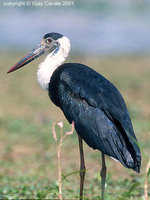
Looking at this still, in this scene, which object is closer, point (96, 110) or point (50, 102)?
point (96, 110)

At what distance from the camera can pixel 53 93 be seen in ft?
13.4

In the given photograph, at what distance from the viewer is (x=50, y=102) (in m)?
9.16

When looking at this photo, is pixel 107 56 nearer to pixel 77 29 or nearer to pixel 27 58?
pixel 77 29

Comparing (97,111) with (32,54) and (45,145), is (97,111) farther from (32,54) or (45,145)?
(45,145)

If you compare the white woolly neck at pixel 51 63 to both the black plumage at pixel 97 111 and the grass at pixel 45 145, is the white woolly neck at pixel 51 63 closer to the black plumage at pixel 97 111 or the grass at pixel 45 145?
the black plumage at pixel 97 111

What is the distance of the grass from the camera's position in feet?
15.7

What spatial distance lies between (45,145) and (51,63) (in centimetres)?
251

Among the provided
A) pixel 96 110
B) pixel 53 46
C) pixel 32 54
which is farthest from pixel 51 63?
pixel 96 110

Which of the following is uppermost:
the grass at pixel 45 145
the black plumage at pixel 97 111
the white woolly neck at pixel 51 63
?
the white woolly neck at pixel 51 63

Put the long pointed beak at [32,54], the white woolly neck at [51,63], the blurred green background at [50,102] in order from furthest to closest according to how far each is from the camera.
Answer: the blurred green background at [50,102], the long pointed beak at [32,54], the white woolly neck at [51,63]

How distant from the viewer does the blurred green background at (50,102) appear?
5109 mm

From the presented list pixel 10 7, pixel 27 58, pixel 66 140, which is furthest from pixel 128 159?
pixel 10 7

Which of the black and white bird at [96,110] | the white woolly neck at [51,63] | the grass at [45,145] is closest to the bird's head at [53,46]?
the white woolly neck at [51,63]

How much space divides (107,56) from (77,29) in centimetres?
605
